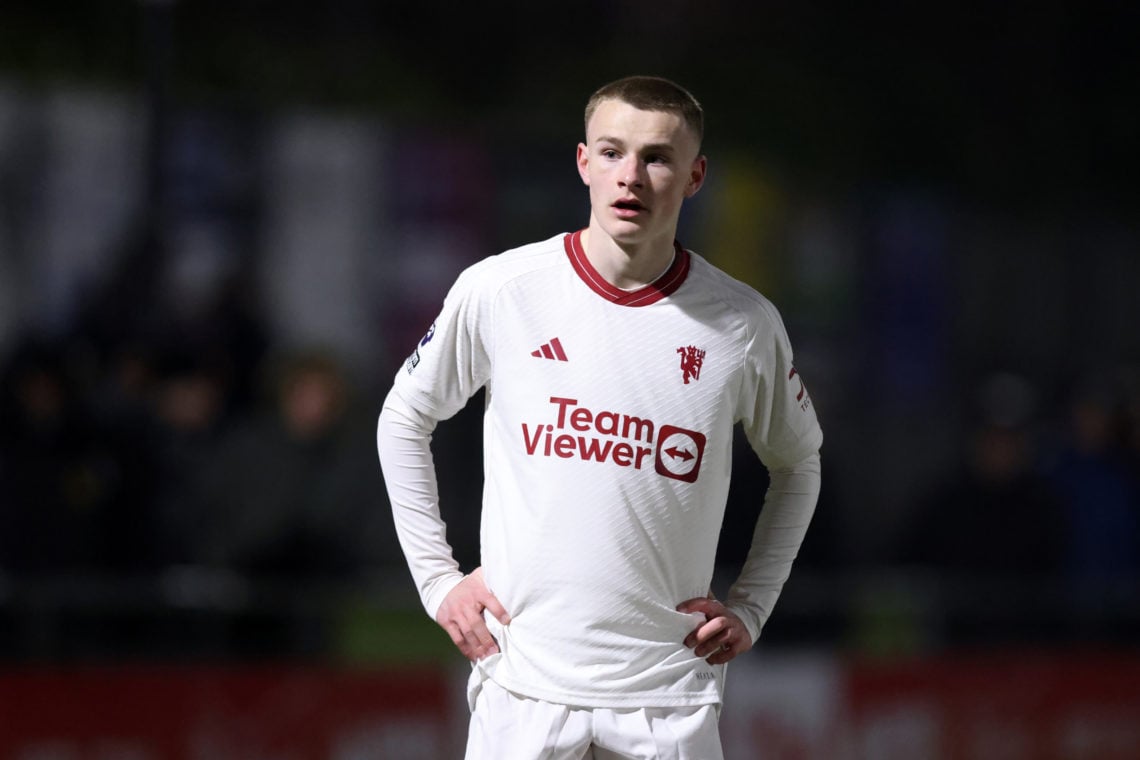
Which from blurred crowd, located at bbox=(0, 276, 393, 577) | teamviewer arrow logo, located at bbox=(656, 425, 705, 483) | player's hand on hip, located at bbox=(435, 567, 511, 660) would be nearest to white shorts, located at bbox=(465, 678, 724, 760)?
player's hand on hip, located at bbox=(435, 567, 511, 660)

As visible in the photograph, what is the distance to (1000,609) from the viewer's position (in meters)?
7.18

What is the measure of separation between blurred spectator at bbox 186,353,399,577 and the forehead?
140 inches

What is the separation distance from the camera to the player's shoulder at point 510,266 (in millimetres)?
3143

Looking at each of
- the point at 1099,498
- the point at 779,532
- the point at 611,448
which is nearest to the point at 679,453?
the point at 611,448

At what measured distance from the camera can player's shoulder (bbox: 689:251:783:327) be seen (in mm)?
3143

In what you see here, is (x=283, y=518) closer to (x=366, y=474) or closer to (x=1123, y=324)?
(x=366, y=474)

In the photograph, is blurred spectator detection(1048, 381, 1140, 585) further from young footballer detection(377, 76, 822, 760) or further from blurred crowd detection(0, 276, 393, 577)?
young footballer detection(377, 76, 822, 760)

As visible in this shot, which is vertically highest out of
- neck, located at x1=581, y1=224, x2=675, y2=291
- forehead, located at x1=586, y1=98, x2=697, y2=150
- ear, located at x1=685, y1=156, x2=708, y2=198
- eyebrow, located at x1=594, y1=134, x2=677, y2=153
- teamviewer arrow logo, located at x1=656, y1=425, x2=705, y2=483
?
forehead, located at x1=586, y1=98, x2=697, y2=150

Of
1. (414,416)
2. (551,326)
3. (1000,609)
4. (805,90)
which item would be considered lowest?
(1000,609)

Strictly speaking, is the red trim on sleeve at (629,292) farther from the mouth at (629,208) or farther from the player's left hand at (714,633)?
the player's left hand at (714,633)

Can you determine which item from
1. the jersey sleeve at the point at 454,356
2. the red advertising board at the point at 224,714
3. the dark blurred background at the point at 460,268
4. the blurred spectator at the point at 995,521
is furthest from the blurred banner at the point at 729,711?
the jersey sleeve at the point at 454,356

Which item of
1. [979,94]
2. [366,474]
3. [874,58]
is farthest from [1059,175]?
[366,474]

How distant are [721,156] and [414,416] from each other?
6463mm

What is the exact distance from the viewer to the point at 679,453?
10.0 ft
